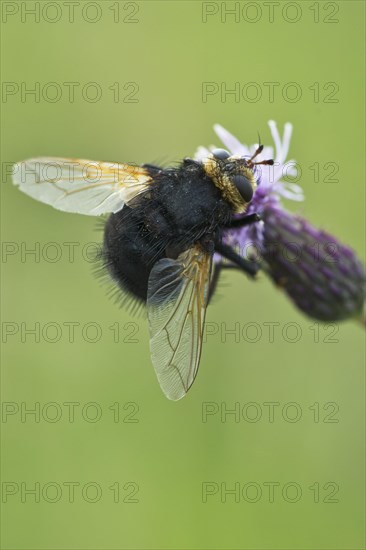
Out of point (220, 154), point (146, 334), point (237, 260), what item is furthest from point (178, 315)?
point (146, 334)

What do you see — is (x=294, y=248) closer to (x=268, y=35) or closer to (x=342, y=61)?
(x=342, y=61)

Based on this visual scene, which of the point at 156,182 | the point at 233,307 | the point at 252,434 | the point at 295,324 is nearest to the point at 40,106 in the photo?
the point at 233,307

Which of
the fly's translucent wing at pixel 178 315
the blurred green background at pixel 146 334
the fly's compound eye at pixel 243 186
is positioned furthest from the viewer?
the blurred green background at pixel 146 334

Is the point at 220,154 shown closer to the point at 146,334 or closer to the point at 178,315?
the point at 178,315

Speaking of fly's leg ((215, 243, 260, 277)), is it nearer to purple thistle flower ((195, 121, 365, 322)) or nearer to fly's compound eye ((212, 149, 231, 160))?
purple thistle flower ((195, 121, 365, 322))

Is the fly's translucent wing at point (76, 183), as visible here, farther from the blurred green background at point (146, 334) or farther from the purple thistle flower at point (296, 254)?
the blurred green background at point (146, 334)

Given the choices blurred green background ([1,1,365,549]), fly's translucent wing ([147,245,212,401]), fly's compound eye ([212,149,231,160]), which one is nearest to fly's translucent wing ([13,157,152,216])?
fly's compound eye ([212,149,231,160])

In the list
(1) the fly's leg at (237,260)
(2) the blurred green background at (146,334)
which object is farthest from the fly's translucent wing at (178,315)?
(2) the blurred green background at (146,334)
